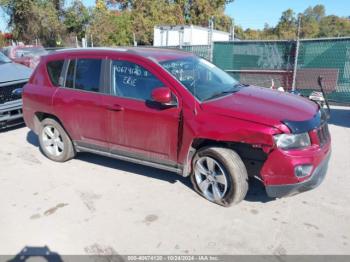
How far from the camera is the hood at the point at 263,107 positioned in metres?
3.32

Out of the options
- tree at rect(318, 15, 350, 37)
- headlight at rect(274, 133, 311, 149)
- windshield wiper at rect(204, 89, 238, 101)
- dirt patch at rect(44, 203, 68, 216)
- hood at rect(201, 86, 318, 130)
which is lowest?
dirt patch at rect(44, 203, 68, 216)

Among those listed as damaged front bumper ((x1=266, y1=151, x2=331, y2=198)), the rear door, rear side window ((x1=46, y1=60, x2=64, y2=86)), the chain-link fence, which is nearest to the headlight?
damaged front bumper ((x1=266, y1=151, x2=331, y2=198))

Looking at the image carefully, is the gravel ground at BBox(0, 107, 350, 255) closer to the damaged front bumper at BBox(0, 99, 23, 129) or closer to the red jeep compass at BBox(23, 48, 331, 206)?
the red jeep compass at BBox(23, 48, 331, 206)

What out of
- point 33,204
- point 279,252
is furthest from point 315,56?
point 33,204

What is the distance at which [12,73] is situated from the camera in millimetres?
7230

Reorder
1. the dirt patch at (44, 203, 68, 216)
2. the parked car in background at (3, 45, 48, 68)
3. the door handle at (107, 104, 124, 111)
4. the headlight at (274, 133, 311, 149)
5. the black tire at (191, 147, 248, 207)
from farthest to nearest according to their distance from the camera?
the parked car in background at (3, 45, 48, 68), the door handle at (107, 104, 124, 111), the dirt patch at (44, 203, 68, 216), the black tire at (191, 147, 248, 207), the headlight at (274, 133, 311, 149)

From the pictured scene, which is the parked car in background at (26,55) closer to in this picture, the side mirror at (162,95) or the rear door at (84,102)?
the rear door at (84,102)

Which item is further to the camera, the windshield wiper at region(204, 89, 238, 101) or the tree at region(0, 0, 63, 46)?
the tree at region(0, 0, 63, 46)

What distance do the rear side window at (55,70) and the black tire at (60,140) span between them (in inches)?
25.2

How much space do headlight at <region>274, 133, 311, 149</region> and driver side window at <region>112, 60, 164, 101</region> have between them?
59.6 inches

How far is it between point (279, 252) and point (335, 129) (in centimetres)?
466

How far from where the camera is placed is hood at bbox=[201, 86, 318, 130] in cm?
332

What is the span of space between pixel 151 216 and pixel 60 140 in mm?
2374

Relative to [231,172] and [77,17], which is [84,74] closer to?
[231,172]
